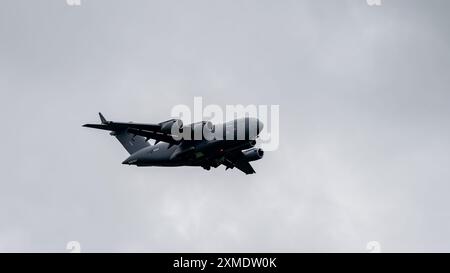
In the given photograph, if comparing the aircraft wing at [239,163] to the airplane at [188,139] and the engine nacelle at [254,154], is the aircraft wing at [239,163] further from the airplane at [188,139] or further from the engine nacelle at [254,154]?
the airplane at [188,139]

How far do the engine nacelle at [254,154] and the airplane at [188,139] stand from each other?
2.00m

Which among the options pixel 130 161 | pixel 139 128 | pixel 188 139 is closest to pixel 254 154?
pixel 188 139

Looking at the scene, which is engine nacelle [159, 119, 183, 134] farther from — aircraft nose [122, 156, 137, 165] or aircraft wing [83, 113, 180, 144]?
aircraft nose [122, 156, 137, 165]

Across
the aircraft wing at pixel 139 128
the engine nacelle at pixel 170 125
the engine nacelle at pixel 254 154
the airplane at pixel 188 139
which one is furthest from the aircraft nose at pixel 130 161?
the engine nacelle at pixel 254 154

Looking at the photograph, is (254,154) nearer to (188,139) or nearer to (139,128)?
(188,139)

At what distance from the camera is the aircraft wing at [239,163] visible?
58.6 m

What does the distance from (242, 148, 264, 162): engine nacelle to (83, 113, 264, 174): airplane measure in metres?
2.00

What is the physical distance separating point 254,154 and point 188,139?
8.98 m

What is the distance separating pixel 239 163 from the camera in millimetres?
60094
